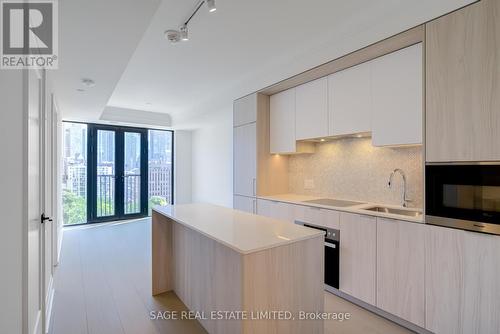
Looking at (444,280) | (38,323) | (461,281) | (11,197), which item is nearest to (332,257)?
(444,280)

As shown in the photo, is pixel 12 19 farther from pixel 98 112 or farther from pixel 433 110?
pixel 98 112

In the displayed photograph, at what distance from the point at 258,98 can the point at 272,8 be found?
5.16 feet

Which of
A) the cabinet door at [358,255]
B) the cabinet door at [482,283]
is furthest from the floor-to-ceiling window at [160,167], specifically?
the cabinet door at [482,283]

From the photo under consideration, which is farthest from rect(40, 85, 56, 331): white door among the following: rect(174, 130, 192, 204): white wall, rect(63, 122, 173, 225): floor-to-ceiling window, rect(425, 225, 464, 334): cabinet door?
rect(174, 130, 192, 204): white wall

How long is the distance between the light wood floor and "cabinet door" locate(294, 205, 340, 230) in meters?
0.80

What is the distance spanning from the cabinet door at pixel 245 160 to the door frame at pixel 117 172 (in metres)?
3.62

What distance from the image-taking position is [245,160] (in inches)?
155

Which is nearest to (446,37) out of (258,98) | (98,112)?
(258,98)

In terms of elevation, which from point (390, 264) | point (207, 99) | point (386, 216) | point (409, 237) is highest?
point (207, 99)

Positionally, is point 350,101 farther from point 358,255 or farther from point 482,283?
point 482,283

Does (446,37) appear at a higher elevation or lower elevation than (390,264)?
higher

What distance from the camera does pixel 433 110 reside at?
6.51ft

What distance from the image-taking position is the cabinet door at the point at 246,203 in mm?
3789

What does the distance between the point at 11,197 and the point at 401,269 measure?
2.68 meters
